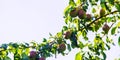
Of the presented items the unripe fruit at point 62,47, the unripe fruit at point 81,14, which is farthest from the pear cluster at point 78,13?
the unripe fruit at point 62,47

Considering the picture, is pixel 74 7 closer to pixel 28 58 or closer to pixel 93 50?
pixel 93 50

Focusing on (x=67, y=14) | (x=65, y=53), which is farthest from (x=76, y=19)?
(x=65, y=53)

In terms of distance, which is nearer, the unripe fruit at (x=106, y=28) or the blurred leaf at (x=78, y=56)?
the blurred leaf at (x=78, y=56)

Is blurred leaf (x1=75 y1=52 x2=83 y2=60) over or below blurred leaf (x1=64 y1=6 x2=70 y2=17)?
below

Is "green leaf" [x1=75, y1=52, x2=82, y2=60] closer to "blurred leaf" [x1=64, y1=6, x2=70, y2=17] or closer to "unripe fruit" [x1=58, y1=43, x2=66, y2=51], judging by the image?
"unripe fruit" [x1=58, y1=43, x2=66, y2=51]

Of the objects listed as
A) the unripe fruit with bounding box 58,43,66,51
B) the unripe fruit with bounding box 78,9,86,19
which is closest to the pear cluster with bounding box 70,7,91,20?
the unripe fruit with bounding box 78,9,86,19

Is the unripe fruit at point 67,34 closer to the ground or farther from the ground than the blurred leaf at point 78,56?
farther from the ground

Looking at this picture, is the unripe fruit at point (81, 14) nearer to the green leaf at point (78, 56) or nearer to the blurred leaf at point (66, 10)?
the blurred leaf at point (66, 10)

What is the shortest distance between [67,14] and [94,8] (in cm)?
43

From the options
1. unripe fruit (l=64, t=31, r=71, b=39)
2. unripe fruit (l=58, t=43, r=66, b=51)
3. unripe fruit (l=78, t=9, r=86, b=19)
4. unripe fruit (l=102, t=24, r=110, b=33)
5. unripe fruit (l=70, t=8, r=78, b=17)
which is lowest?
unripe fruit (l=58, t=43, r=66, b=51)

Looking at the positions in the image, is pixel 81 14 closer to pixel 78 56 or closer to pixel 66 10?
pixel 66 10

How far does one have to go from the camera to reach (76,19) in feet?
11.4

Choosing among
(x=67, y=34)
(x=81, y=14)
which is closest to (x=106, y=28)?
(x=81, y=14)

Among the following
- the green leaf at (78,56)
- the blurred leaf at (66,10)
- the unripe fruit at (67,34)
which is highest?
the blurred leaf at (66,10)
